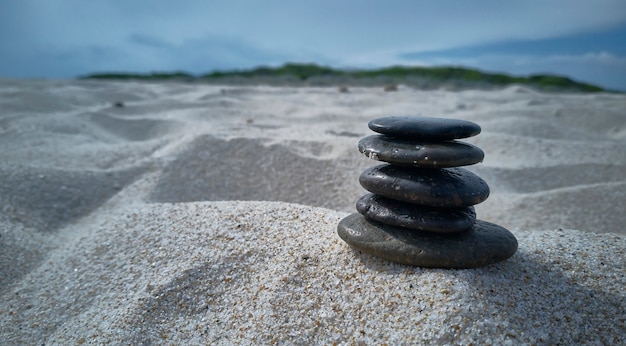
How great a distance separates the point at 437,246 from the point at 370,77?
1572cm

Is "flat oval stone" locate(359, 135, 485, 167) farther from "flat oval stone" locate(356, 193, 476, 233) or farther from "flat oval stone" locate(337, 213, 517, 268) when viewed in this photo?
"flat oval stone" locate(337, 213, 517, 268)

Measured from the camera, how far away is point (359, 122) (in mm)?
5852

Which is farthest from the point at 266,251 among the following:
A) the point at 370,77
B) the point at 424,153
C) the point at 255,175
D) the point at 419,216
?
the point at 370,77

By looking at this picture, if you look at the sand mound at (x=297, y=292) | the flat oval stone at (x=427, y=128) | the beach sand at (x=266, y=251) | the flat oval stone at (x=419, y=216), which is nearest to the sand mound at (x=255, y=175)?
the beach sand at (x=266, y=251)

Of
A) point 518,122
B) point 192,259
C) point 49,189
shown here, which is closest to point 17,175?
point 49,189

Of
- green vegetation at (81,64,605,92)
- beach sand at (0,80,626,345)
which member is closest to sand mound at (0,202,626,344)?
beach sand at (0,80,626,345)

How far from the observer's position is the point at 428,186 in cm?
175

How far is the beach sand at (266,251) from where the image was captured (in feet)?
5.44

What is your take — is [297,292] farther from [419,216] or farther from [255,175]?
[255,175]

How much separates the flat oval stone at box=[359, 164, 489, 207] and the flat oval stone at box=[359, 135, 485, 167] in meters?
0.06

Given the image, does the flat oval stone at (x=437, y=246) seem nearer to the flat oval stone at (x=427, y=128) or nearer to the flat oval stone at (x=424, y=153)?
the flat oval stone at (x=424, y=153)

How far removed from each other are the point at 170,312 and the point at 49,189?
6.23 feet

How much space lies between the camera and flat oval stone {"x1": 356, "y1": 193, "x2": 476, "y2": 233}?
1.75 m

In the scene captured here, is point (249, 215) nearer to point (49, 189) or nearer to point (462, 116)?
point (49, 189)
